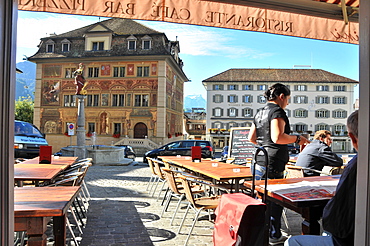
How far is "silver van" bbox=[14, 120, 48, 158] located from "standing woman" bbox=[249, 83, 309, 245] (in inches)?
487

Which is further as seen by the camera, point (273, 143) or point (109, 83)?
point (109, 83)

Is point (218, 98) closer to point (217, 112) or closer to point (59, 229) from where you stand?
point (217, 112)

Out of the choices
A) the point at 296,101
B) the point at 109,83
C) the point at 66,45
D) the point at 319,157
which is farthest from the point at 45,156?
the point at 296,101

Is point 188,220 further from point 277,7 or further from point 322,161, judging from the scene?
point 277,7

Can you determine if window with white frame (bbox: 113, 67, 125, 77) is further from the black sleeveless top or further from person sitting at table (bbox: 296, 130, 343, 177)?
the black sleeveless top

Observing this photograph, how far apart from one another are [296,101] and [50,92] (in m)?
40.1

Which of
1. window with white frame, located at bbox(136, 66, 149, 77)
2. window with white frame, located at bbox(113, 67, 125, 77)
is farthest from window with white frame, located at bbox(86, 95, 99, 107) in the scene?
window with white frame, located at bbox(136, 66, 149, 77)

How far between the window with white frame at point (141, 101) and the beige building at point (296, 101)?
23.4m

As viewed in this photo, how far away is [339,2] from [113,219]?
452 cm

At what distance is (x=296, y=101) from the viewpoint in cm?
5816

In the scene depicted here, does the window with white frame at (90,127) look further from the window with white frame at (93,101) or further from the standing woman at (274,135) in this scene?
the standing woman at (274,135)

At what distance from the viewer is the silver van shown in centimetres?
1401

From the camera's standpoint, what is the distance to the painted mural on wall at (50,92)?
37219mm
